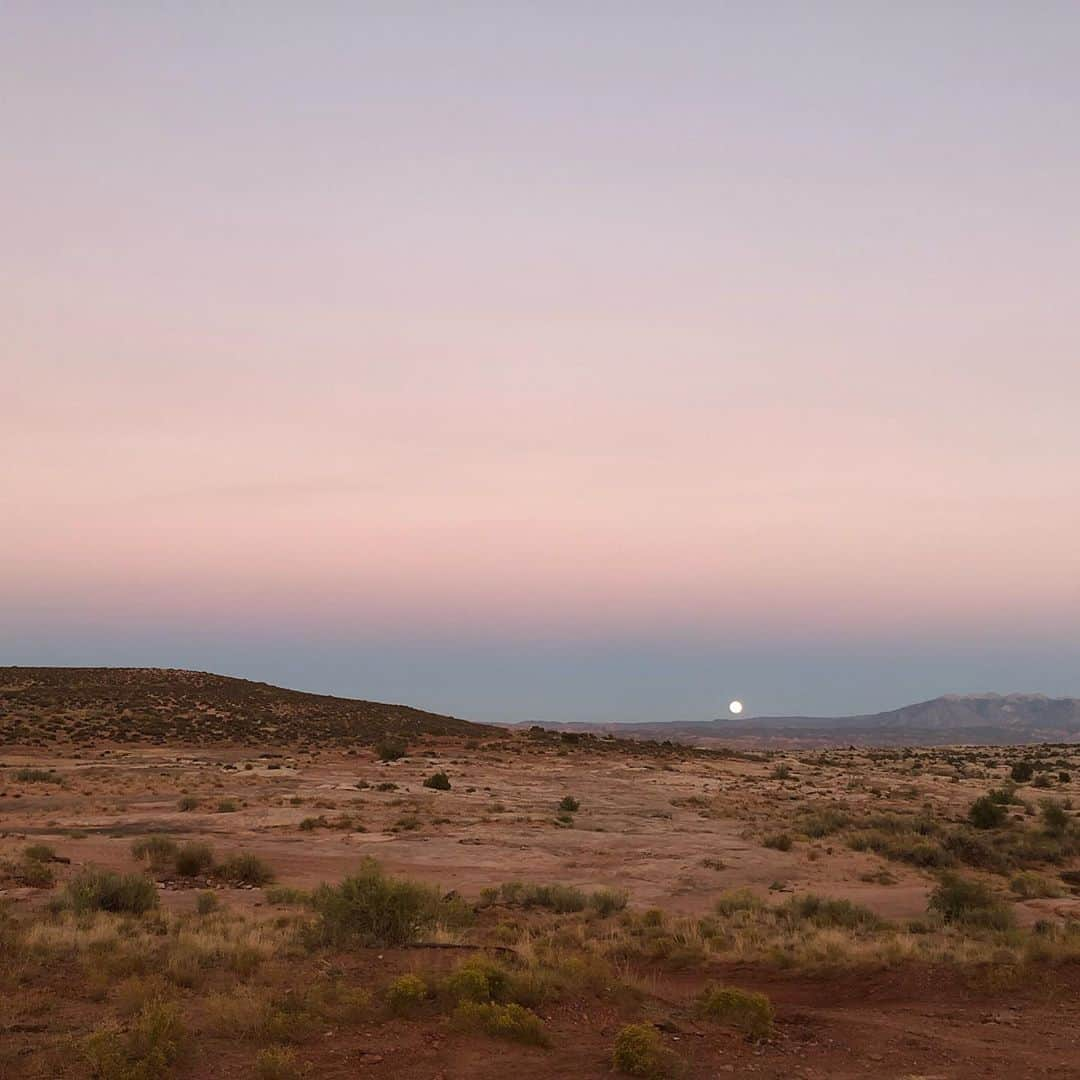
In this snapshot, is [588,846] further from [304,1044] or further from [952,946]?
[304,1044]

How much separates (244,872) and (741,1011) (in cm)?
1293

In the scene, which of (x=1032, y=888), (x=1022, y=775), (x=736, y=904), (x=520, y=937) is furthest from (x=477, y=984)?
(x=1022, y=775)

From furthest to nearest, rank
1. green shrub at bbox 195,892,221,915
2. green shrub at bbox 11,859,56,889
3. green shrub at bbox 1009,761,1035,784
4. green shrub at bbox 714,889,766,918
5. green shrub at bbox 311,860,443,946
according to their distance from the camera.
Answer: green shrub at bbox 1009,761,1035,784 < green shrub at bbox 11,859,56,889 < green shrub at bbox 714,889,766,918 < green shrub at bbox 195,892,221,915 < green shrub at bbox 311,860,443,946

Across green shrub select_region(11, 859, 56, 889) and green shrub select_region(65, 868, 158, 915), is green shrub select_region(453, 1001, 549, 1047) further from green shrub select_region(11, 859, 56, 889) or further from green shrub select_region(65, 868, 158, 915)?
green shrub select_region(11, 859, 56, 889)

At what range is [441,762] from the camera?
171ft

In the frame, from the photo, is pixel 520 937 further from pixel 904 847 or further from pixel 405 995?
pixel 904 847

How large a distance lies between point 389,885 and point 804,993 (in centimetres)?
666

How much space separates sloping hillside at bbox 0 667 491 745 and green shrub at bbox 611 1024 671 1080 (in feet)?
178

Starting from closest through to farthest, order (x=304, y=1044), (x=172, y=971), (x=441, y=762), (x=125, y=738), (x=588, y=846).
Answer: (x=304, y=1044) < (x=172, y=971) < (x=588, y=846) < (x=441, y=762) < (x=125, y=738)

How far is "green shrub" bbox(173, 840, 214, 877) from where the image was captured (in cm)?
1967

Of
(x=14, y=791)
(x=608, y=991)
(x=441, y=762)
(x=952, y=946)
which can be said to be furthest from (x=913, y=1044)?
(x=441, y=762)

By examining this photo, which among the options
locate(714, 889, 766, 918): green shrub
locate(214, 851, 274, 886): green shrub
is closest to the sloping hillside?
locate(214, 851, 274, 886): green shrub

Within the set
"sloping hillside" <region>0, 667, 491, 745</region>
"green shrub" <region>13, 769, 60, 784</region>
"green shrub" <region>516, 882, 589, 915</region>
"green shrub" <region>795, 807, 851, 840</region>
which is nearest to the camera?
"green shrub" <region>516, 882, 589, 915</region>

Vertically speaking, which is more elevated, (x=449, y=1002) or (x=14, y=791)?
(x=449, y=1002)
